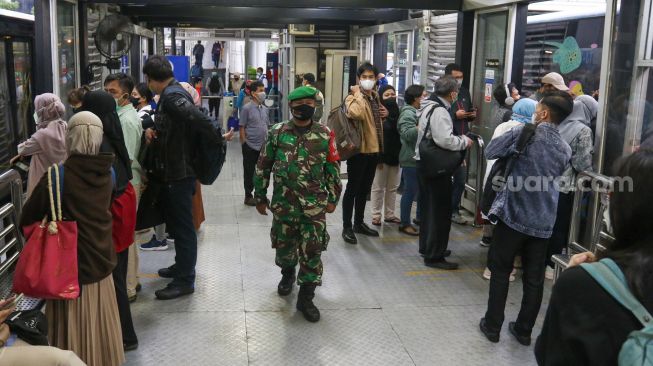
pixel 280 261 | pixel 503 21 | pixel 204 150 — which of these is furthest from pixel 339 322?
pixel 503 21

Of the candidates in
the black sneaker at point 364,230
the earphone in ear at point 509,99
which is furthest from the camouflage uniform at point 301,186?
the earphone in ear at point 509,99

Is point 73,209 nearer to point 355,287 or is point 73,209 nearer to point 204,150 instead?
point 204,150

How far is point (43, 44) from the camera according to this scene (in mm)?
5727

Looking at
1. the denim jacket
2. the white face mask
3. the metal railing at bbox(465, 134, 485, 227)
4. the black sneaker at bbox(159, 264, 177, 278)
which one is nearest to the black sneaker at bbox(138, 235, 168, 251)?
the black sneaker at bbox(159, 264, 177, 278)

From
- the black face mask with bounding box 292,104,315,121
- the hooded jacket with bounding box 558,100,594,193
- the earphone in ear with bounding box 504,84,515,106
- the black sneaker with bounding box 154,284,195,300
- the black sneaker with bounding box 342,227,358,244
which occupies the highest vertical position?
the earphone in ear with bounding box 504,84,515,106

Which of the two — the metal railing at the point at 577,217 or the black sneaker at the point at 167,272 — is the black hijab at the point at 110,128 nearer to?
the black sneaker at the point at 167,272

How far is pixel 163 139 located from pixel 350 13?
21.4ft

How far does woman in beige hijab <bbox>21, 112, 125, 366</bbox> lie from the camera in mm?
2775

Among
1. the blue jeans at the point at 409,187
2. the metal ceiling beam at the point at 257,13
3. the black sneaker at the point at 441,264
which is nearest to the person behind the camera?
the black sneaker at the point at 441,264

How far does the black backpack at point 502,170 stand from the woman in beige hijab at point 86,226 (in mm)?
2240

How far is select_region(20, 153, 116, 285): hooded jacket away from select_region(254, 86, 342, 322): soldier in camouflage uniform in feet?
4.20

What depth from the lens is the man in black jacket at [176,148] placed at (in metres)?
4.07

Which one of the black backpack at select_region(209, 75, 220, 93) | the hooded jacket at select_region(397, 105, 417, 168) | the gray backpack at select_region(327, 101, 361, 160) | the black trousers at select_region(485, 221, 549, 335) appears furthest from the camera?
the black backpack at select_region(209, 75, 220, 93)

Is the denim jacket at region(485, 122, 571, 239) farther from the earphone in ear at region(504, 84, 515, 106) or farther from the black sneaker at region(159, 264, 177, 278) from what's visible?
the black sneaker at region(159, 264, 177, 278)
